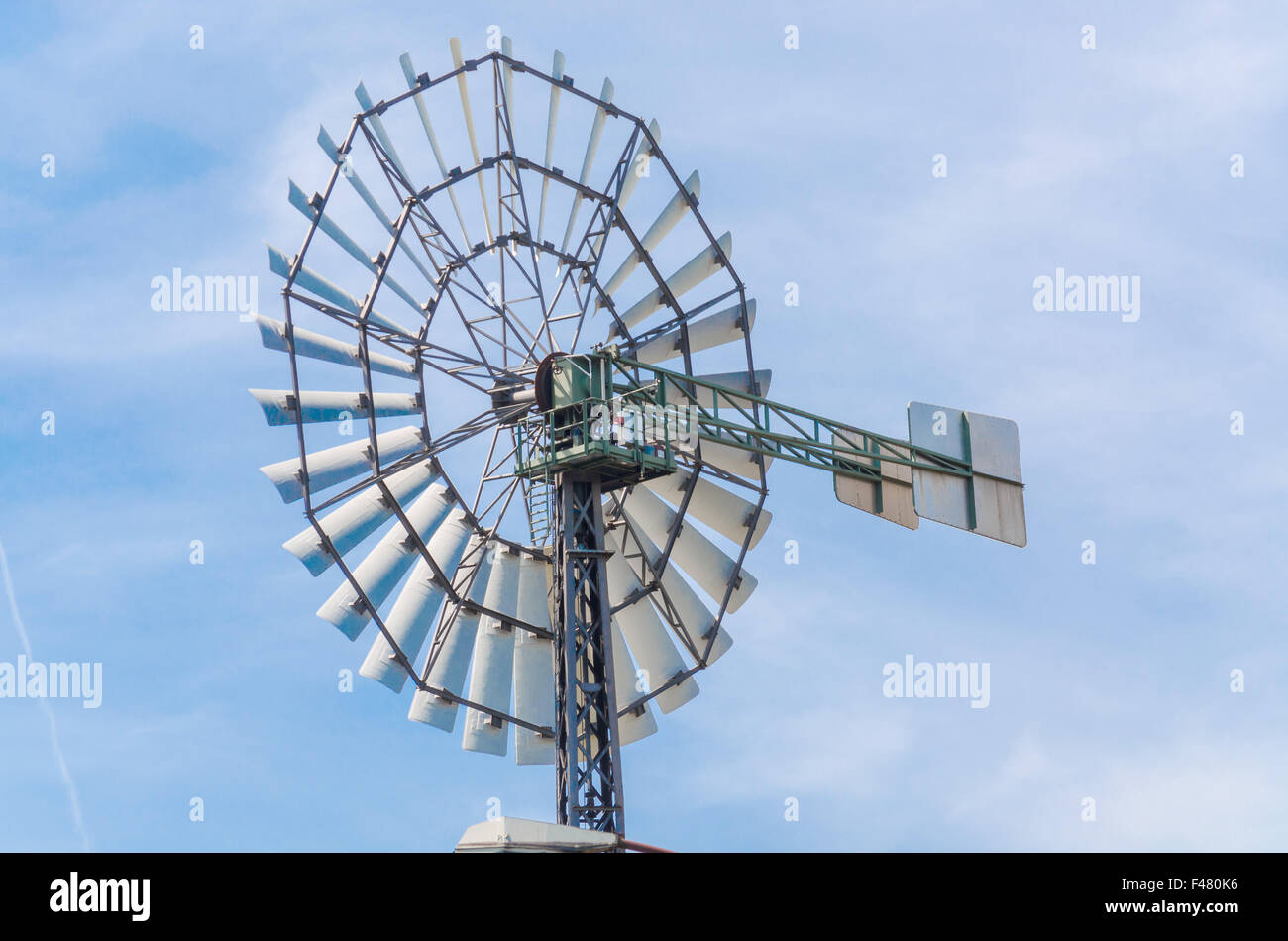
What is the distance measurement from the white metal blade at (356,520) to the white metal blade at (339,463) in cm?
39

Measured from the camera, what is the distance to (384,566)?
2862 centimetres

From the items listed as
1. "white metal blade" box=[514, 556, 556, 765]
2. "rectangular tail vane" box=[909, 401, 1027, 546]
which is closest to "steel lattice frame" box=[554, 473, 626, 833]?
"white metal blade" box=[514, 556, 556, 765]

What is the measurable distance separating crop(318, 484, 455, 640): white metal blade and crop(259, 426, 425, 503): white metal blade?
37.6 inches

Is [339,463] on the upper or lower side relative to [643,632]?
upper

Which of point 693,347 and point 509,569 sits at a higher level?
point 693,347

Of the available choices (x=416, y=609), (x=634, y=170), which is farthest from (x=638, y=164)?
(x=416, y=609)

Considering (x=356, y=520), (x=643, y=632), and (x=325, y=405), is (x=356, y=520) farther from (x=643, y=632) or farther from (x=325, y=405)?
(x=643, y=632)

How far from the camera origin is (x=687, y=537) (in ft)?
106

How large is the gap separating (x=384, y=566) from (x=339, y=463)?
77.3 inches

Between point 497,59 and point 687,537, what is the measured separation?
9782mm

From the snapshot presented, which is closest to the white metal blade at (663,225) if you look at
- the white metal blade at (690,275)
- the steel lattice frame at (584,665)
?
the white metal blade at (690,275)

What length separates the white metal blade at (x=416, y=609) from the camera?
1124 inches
